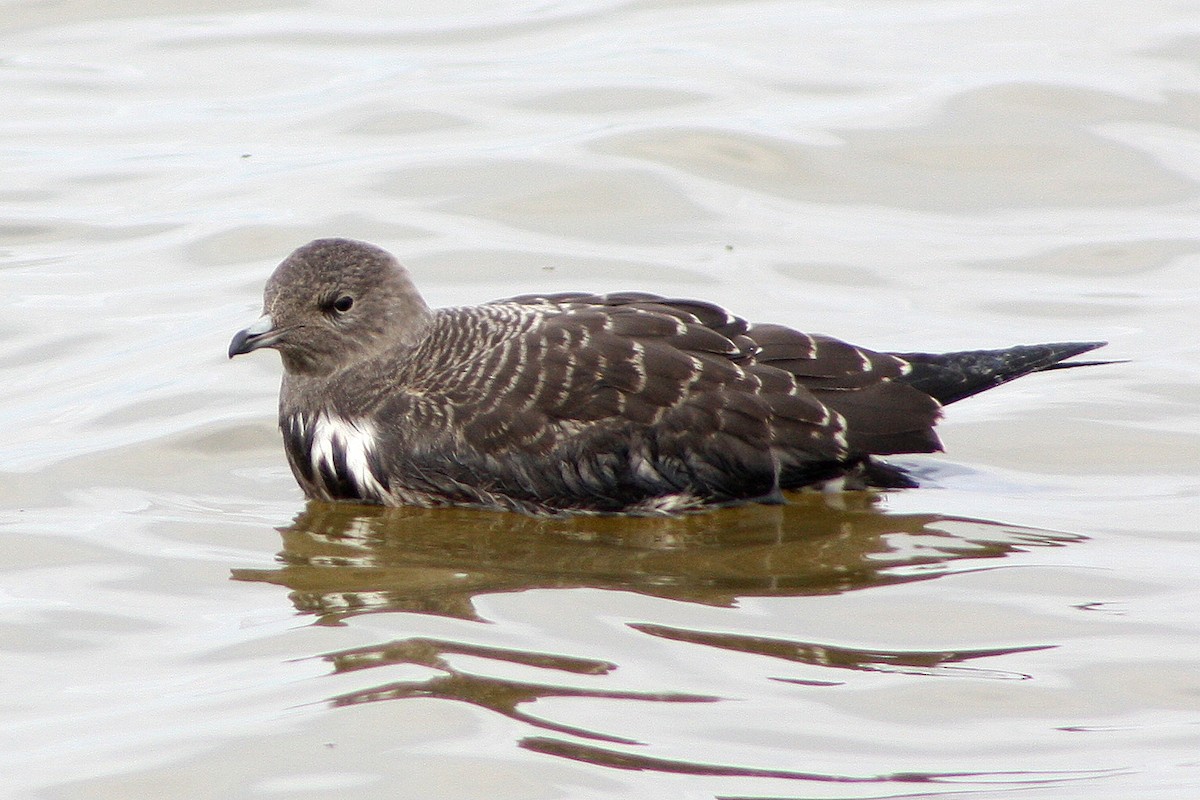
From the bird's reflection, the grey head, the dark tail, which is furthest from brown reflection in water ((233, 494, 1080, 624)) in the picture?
the grey head

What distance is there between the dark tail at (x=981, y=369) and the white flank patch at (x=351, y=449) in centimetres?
204

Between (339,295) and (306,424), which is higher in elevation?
(339,295)

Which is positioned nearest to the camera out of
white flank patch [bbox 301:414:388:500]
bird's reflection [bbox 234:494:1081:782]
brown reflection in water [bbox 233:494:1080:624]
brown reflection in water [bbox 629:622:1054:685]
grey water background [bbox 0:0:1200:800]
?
grey water background [bbox 0:0:1200:800]

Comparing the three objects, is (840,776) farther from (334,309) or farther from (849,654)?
(334,309)

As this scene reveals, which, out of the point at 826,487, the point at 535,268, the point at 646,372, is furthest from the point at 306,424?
the point at 535,268

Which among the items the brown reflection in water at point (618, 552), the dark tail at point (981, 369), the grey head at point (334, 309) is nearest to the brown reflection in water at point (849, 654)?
the brown reflection in water at point (618, 552)

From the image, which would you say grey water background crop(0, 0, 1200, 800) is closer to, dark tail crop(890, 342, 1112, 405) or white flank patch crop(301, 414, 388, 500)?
white flank patch crop(301, 414, 388, 500)

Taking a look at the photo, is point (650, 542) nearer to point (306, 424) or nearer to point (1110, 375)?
point (306, 424)

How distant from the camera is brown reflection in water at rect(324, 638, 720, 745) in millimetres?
4922

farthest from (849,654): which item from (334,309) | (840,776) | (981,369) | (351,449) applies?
(334,309)

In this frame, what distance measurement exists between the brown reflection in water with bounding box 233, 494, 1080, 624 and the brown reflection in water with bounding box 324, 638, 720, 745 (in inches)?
12.3

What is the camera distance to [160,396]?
25.7 ft

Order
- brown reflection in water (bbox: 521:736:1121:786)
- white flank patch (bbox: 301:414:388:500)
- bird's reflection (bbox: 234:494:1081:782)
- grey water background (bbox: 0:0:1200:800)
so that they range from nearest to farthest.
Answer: brown reflection in water (bbox: 521:736:1121:786), grey water background (bbox: 0:0:1200:800), bird's reflection (bbox: 234:494:1081:782), white flank patch (bbox: 301:414:388:500)

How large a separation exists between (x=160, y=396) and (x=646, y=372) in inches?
96.6
